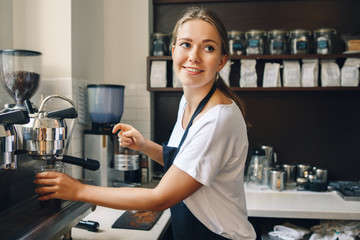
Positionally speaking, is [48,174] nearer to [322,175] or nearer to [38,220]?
[38,220]

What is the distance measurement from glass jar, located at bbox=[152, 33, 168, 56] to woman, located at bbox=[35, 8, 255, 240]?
1.40 meters

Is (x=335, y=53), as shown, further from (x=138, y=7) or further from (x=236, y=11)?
(x=138, y=7)

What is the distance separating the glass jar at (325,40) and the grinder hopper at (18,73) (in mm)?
1916

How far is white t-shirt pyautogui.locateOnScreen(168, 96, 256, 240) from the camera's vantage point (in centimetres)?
110

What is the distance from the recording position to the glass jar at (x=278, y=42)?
262 centimetres

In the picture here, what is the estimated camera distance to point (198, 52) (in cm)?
121

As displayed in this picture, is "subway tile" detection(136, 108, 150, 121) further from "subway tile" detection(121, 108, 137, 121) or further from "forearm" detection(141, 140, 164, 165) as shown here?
"forearm" detection(141, 140, 164, 165)

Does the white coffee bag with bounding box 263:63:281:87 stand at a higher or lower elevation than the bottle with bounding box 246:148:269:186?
higher

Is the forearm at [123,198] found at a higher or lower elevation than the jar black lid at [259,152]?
higher

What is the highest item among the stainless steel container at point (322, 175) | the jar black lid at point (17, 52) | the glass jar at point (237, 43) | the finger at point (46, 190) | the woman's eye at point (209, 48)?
the glass jar at point (237, 43)

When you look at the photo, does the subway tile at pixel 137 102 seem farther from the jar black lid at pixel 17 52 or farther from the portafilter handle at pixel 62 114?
the portafilter handle at pixel 62 114

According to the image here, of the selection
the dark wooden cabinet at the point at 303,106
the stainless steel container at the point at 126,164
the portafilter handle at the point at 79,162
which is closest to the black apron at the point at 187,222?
the portafilter handle at the point at 79,162

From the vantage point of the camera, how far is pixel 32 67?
6.27 feet

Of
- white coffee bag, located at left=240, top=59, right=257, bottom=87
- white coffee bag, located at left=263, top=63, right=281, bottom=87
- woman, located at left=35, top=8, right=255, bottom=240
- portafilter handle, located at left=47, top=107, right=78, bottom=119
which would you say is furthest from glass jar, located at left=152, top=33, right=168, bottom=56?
portafilter handle, located at left=47, top=107, right=78, bottom=119
